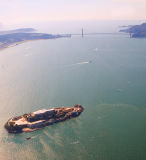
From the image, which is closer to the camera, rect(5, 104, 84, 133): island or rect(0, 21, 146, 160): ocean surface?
rect(0, 21, 146, 160): ocean surface

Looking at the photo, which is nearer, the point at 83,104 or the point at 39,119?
the point at 39,119

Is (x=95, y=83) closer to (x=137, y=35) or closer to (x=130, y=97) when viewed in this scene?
(x=130, y=97)

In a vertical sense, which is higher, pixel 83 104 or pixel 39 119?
pixel 83 104

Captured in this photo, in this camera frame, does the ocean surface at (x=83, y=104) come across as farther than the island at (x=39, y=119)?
No

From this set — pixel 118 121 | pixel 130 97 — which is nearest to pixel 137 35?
pixel 130 97
